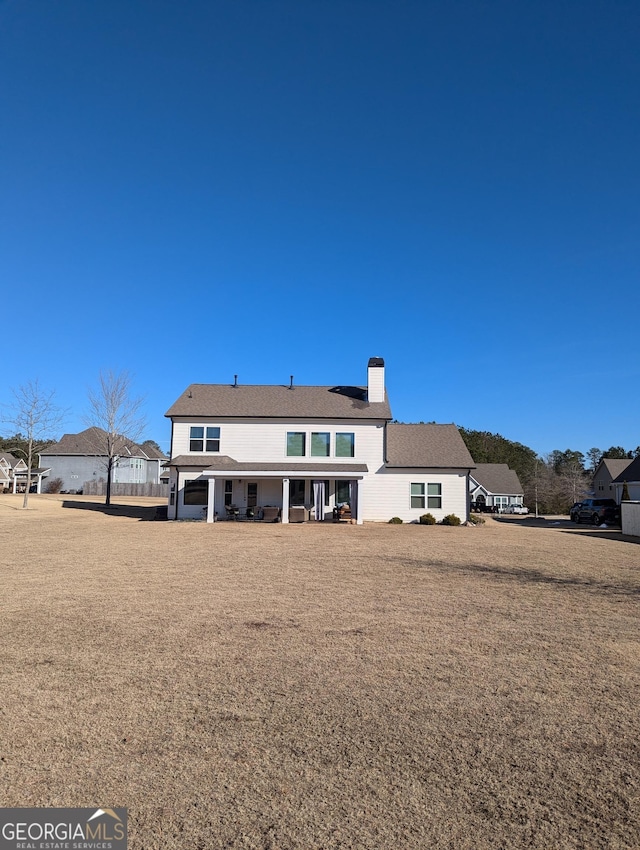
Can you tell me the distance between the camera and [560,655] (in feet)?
20.3

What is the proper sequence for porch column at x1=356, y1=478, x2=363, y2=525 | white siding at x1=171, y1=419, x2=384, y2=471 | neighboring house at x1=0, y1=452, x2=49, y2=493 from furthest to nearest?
1. neighboring house at x1=0, y1=452, x2=49, y2=493
2. white siding at x1=171, y1=419, x2=384, y2=471
3. porch column at x1=356, y1=478, x2=363, y2=525

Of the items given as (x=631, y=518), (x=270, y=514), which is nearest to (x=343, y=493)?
(x=270, y=514)

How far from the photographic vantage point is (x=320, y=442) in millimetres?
28719

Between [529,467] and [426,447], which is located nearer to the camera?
[426,447]

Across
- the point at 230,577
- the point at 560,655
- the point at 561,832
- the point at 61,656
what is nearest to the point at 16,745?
the point at 61,656

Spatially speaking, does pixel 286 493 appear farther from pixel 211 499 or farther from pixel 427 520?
pixel 427 520

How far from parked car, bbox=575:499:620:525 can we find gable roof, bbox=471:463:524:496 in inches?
973

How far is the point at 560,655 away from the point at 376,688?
239 cm

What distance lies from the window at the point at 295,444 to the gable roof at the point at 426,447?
14.5ft

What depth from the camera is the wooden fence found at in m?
56.0

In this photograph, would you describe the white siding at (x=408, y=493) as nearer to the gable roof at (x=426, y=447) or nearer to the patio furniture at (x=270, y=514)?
the gable roof at (x=426, y=447)

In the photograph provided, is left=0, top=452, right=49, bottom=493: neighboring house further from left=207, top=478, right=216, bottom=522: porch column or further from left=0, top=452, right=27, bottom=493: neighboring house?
left=207, top=478, right=216, bottom=522: porch column

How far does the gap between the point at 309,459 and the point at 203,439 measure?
5477 millimetres

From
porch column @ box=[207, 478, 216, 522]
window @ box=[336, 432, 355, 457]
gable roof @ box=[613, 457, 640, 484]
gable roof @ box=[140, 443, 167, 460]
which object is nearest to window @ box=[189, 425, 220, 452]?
porch column @ box=[207, 478, 216, 522]
